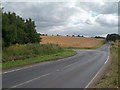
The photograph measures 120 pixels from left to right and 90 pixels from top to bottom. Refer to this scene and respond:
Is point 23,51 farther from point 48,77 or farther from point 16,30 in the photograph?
point 48,77

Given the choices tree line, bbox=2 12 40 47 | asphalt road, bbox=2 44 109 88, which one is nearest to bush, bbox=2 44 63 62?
tree line, bbox=2 12 40 47

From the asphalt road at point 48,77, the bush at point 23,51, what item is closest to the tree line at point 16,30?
the bush at point 23,51

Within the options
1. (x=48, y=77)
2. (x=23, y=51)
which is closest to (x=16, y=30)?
(x=23, y=51)

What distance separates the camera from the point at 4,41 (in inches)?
1934

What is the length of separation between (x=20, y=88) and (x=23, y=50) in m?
30.8

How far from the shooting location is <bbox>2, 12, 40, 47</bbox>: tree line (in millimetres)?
A: 48812

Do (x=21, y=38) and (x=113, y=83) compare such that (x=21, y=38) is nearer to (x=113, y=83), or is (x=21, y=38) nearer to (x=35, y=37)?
(x=35, y=37)

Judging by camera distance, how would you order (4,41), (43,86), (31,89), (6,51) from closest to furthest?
1. (31,89)
2. (43,86)
3. (6,51)
4. (4,41)

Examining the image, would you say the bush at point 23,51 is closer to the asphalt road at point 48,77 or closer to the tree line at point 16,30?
the tree line at point 16,30

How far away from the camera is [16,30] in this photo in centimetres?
5262

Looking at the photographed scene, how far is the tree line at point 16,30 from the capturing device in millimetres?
48812

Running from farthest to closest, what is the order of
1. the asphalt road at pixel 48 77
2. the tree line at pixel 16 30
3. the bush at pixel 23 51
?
the tree line at pixel 16 30 < the bush at pixel 23 51 < the asphalt road at pixel 48 77

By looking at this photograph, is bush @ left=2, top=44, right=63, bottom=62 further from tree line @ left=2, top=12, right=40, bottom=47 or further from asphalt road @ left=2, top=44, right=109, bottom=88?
asphalt road @ left=2, top=44, right=109, bottom=88

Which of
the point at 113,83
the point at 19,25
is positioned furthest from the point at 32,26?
the point at 113,83
